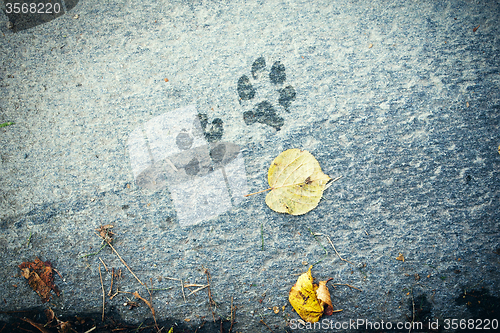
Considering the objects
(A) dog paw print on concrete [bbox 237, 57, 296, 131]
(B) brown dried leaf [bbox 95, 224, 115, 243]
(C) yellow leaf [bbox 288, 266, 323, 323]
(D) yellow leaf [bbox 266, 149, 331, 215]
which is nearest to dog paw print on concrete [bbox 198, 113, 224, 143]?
(A) dog paw print on concrete [bbox 237, 57, 296, 131]

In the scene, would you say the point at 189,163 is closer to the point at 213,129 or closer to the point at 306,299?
the point at 213,129

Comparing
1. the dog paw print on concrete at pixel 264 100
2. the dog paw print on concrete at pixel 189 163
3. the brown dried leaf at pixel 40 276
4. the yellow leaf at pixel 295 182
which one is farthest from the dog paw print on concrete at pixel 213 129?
the brown dried leaf at pixel 40 276

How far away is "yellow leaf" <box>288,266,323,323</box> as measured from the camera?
50.4 inches

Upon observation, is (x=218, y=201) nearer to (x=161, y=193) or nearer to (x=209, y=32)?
(x=161, y=193)

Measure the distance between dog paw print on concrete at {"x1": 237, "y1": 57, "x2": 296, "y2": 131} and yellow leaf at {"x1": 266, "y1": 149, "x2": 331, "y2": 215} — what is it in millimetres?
213

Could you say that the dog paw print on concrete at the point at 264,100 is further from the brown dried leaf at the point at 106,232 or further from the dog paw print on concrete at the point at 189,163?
the brown dried leaf at the point at 106,232

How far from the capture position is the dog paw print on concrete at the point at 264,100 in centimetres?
137

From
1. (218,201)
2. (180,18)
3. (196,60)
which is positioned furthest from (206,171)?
(180,18)

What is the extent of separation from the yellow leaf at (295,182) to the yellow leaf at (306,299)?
0.39 metres

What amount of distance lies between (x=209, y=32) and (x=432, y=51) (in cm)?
137

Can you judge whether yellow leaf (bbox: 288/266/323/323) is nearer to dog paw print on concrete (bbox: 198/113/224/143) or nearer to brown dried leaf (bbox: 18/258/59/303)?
dog paw print on concrete (bbox: 198/113/224/143)

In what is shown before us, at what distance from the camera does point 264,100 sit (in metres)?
1.38

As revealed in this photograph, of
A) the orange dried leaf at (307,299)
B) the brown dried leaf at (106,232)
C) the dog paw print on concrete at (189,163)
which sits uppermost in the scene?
the dog paw print on concrete at (189,163)

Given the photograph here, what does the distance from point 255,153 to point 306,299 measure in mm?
886
